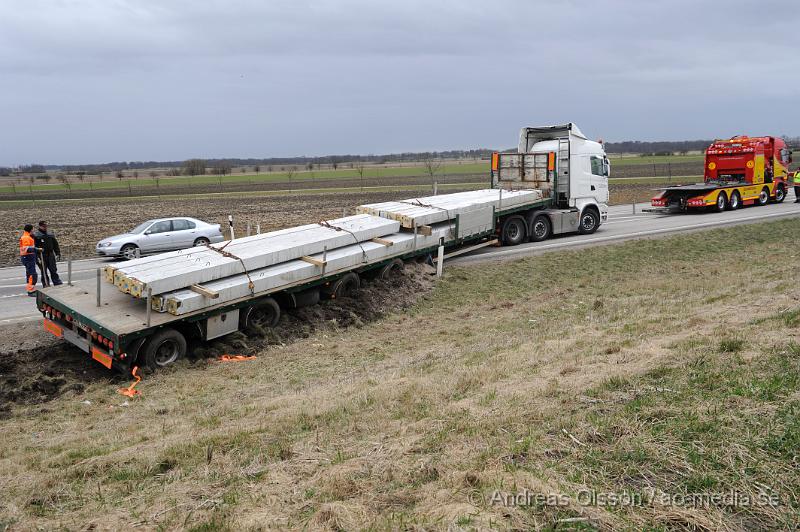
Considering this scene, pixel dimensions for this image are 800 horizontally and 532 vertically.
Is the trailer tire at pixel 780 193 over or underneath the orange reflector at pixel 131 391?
over

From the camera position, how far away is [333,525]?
14.0ft

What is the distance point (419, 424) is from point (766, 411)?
3.00 m

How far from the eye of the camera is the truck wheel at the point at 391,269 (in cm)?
1477

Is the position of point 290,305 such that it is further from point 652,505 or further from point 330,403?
point 652,505

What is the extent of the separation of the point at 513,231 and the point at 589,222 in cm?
383

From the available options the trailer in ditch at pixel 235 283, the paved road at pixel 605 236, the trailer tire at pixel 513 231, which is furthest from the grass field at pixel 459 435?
the trailer tire at pixel 513 231

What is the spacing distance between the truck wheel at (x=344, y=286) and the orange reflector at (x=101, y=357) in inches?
186

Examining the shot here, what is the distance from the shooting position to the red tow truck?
27.7m

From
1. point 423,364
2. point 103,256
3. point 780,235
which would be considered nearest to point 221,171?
point 103,256

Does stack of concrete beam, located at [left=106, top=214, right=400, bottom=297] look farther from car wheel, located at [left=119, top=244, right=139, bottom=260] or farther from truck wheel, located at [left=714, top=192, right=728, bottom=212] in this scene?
truck wheel, located at [left=714, top=192, right=728, bottom=212]

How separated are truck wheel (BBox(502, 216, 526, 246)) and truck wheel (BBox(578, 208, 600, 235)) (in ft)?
9.63

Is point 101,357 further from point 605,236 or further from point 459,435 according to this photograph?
point 605,236

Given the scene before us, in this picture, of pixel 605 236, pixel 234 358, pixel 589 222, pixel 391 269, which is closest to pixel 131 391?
pixel 234 358

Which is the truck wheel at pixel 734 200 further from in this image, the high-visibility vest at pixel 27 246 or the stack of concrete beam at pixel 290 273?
the high-visibility vest at pixel 27 246
